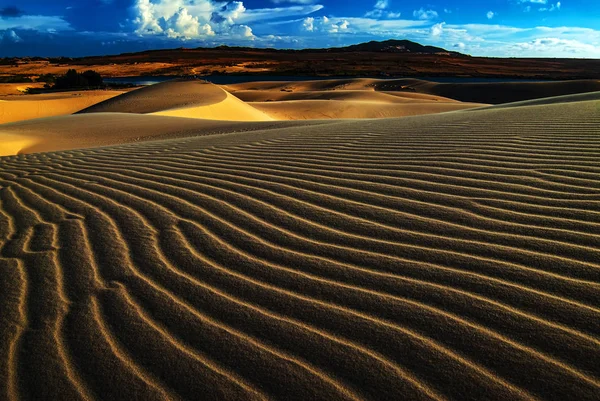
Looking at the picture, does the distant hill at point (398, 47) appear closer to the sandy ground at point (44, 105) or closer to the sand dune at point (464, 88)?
the sand dune at point (464, 88)

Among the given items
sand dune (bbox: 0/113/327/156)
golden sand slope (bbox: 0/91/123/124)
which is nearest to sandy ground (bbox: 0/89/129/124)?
golden sand slope (bbox: 0/91/123/124)

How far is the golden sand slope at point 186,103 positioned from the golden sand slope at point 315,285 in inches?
602

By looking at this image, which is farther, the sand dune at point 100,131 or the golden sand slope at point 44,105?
the golden sand slope at point 44,105

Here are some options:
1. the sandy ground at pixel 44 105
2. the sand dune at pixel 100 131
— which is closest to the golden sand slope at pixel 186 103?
the sandy ground at pixel 44 105

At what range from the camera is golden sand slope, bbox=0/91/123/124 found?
2250 centimetres

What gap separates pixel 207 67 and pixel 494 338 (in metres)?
69.8

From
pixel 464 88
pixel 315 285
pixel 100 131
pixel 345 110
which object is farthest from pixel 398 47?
pixel 315 285

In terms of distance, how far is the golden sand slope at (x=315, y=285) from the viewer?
5.19ft

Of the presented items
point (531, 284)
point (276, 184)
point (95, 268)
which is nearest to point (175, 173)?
point (276, 184)

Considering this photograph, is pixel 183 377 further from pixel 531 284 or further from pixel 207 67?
pixel 207 67

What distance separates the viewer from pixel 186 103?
70.4 ft

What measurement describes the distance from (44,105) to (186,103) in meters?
9.25

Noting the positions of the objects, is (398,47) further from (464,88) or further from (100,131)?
(100,131)

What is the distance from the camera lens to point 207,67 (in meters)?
67.1
